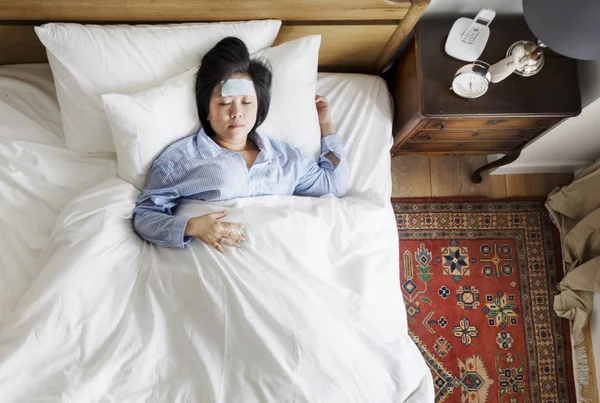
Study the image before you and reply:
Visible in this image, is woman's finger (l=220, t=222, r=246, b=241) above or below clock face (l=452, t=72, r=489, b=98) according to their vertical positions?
below

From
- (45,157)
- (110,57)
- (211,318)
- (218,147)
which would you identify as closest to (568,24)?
(218,147)

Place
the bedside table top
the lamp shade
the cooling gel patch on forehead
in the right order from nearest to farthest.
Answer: the lamp shade, the cooling gel patch on forehead, the bedside table top

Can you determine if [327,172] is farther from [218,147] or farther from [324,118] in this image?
[218,147]

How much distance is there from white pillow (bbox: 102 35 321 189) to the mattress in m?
0.11

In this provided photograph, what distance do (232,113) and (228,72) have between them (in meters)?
0.12

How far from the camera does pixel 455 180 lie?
7.02 feet

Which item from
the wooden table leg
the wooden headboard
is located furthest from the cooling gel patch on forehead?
the wooden table leg

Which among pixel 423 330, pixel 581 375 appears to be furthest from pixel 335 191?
pixel 581 375

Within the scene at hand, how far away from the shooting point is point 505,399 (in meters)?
1.94

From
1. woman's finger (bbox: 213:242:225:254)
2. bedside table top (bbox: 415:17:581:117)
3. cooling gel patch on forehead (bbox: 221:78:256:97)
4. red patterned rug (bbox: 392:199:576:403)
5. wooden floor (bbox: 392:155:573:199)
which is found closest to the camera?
woman's finger (bbox: 213:242:225:254)

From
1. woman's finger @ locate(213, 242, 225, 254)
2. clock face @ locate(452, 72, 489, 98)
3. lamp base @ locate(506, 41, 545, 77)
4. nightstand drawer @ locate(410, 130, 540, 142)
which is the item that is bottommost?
woman's finger @ locate(213, 242, 225, 254)

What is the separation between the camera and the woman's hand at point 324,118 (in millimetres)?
1707

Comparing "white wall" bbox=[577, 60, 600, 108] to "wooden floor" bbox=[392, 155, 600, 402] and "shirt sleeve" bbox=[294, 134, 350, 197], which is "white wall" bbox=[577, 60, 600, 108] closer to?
"wooden floor" bbox=[392, 155, 600, 402]

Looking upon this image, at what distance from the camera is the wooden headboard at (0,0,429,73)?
1.50 metres
